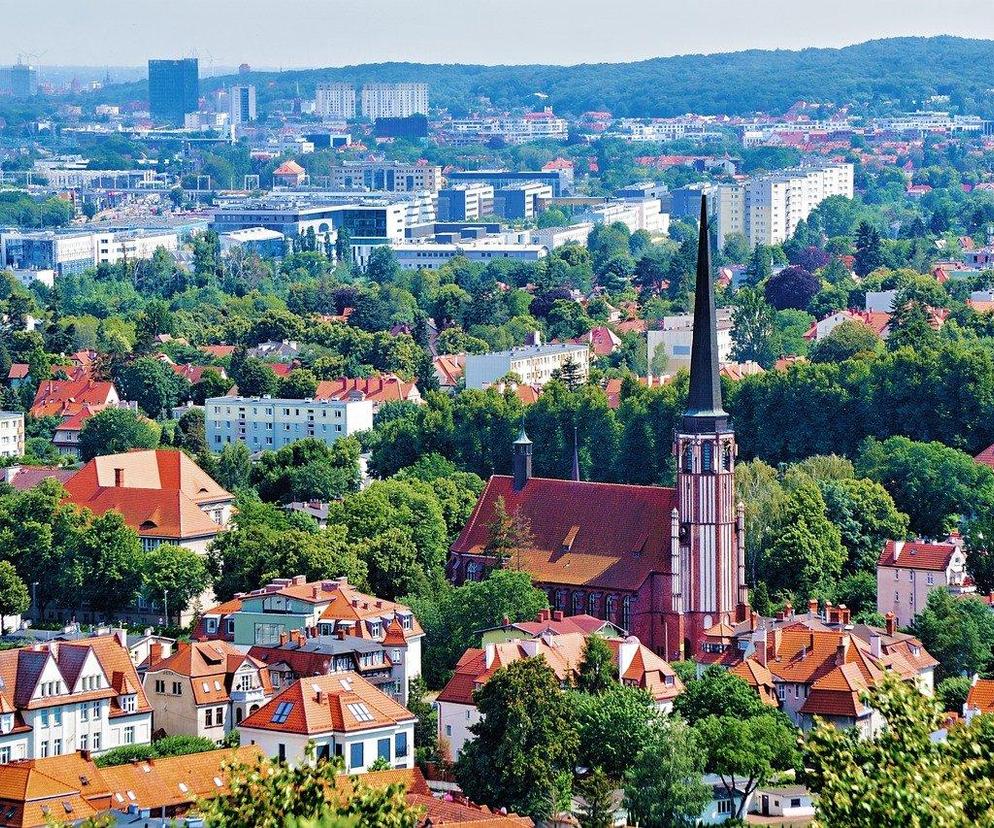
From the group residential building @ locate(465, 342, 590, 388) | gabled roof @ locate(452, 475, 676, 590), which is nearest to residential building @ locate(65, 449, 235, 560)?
gabled roof @ locate(452, 475, 676, 590)

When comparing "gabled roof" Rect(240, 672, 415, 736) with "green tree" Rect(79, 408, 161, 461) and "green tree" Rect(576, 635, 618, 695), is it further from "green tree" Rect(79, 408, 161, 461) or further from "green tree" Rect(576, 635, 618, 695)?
"green tree" Rect(79, 408, 161, 461)

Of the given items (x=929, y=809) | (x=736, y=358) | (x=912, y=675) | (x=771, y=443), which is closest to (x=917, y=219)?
(x=736, y=358)

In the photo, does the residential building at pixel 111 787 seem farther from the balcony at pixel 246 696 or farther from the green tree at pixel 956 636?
the green tree at pixel 956 636

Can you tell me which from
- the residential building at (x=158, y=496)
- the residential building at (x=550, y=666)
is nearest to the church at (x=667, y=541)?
the residential building at (x=550, y=666)

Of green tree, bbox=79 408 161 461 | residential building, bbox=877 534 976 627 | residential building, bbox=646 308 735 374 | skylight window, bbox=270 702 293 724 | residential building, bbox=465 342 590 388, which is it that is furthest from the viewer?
residential building, bbox=646 308 735 374

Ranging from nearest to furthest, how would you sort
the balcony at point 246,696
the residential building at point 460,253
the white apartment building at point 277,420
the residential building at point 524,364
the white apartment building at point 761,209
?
the balcony at point 246,696, the white apartment building at point 277,420, the residential building at point 524,364, the residential building at point 460,253, the white apartment building at point 761,209

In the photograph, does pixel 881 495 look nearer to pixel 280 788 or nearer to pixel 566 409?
pixel 566 409

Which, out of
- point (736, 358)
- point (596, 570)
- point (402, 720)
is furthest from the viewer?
point (736, 358)
